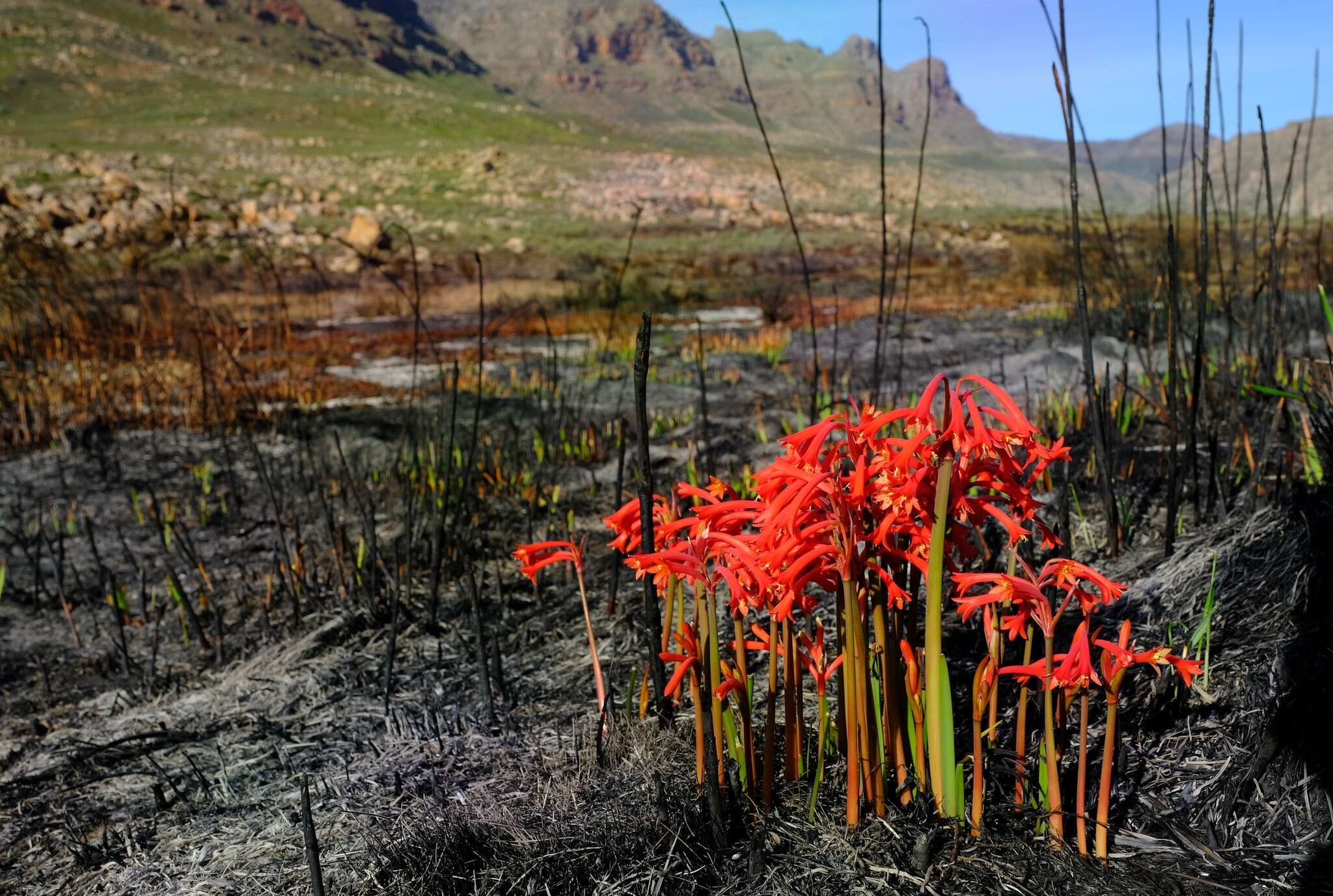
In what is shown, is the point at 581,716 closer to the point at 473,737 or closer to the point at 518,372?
the point at 473,737

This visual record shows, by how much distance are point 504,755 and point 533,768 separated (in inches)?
5.9

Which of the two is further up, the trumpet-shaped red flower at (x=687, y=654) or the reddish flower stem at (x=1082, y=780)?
the trumpet-shaped red flower at (x=687, y=654)

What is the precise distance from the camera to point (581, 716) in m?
2.19

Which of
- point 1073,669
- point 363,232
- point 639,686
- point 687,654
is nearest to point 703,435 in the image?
point 639,686

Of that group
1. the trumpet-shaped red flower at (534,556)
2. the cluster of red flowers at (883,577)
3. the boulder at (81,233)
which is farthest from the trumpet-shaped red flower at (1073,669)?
the boulder at (81,233)

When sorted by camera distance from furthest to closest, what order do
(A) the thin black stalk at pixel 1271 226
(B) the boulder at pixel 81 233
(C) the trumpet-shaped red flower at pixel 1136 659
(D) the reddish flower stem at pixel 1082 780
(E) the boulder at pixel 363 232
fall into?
(E) the boulder at pixel 363 232 → (B) the boulder at pixel 81 233 → (A) the thin black stalk at pixel 1271 226 → (D) the reddish flower stem at pixel 1082 780 → (C) the trumpet-shaped red flower at pixel 1136 659

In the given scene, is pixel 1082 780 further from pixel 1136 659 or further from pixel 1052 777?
pixel 1136 659

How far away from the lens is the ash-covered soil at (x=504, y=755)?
147 cm

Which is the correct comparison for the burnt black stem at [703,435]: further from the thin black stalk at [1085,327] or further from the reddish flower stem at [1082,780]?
the reddish flower stem at [1082,780]

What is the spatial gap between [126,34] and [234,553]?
330ft

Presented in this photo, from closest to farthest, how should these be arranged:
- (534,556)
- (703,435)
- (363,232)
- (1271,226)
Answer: (534,556), (1271,226), (703,435), (363,232)

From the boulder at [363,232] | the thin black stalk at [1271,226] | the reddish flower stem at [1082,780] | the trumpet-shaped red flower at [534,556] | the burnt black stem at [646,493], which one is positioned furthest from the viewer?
the boulder at [363,232]

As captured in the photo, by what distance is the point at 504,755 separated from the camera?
2018mm

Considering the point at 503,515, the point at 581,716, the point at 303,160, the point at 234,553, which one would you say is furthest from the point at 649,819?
the point at 303,160
